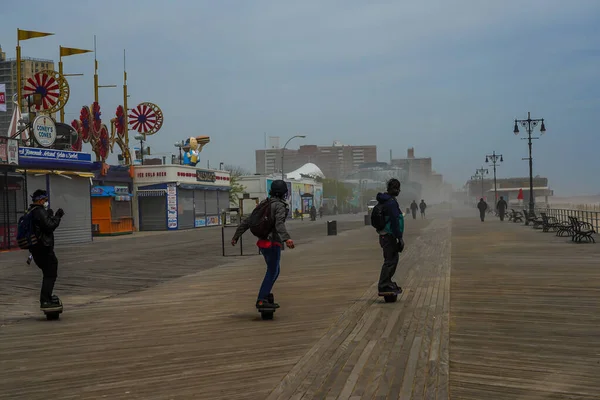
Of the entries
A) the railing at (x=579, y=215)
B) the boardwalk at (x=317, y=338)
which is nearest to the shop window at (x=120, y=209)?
the railing at (x=579, y=215)

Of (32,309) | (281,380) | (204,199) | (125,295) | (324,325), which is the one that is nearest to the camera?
(281,380)

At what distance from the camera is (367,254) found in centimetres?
1884

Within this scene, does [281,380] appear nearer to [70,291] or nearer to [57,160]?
[70,291]

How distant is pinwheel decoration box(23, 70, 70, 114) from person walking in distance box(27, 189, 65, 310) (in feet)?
90.2

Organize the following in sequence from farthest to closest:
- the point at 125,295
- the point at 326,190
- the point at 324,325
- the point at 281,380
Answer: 1. the point at 326,190
2. the point at 125,295
3. the point at 324,325
4. the point at 281,380

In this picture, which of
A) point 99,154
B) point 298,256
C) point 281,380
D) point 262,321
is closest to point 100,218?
point 99,154

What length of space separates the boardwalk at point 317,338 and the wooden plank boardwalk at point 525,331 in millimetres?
20

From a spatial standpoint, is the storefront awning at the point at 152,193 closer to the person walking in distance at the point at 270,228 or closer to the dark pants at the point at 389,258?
the dark pants at the point at 389,258

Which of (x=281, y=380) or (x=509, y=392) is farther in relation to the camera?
(x=281, y=380)

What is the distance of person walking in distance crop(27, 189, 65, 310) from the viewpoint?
8.62 metres

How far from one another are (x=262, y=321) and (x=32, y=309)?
14.3 ft

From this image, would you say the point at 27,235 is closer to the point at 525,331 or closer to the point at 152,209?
the point at 525,331

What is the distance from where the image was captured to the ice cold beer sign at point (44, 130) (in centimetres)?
3095

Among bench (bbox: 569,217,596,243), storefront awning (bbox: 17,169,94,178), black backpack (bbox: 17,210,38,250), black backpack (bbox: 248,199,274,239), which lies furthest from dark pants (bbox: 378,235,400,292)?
storefront awning (bbox: 17,169,94,178)
